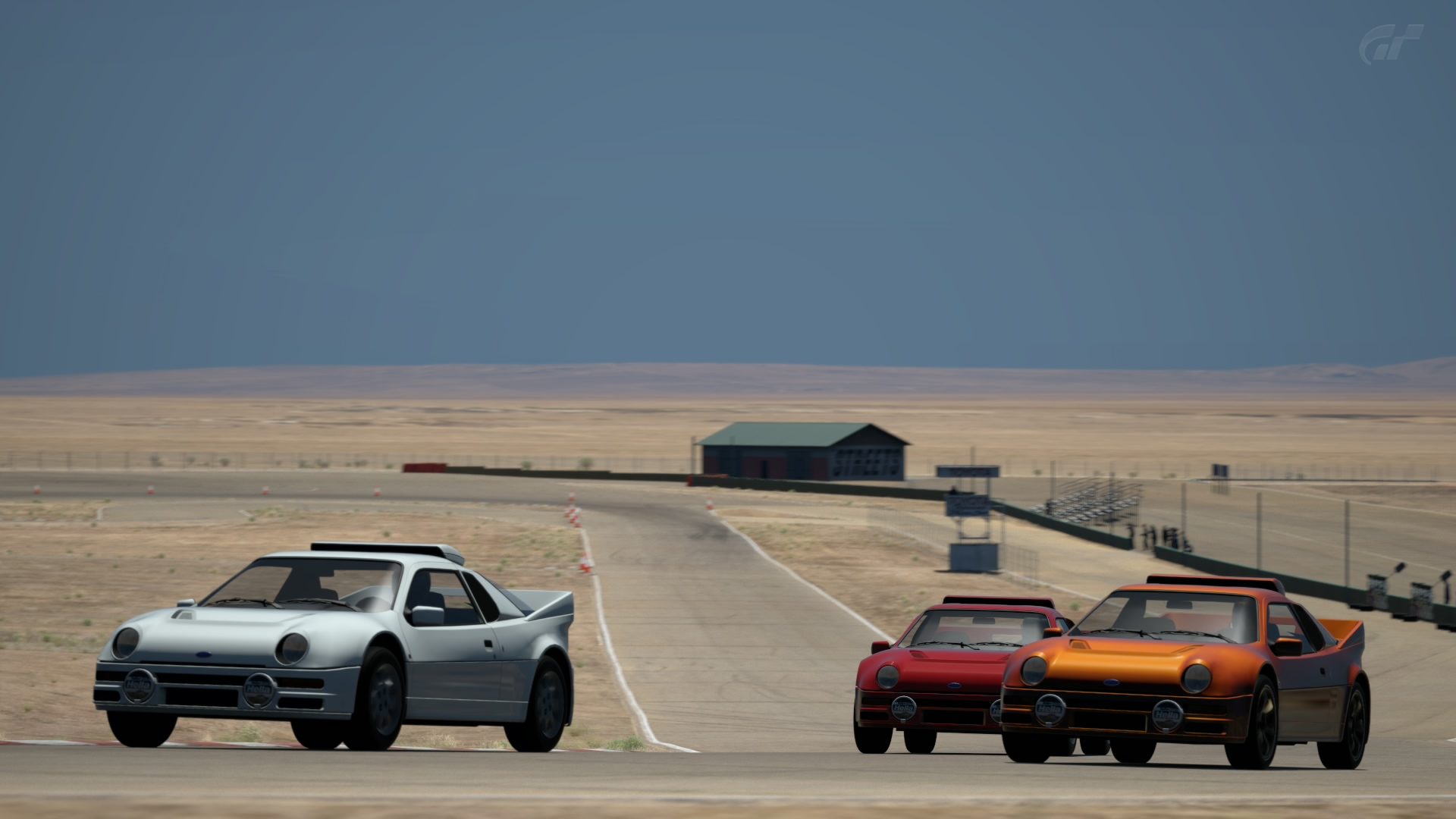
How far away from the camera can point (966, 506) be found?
61.1 meters

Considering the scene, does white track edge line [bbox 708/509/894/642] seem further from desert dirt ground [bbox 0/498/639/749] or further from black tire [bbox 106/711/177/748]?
black tire [bbox 106/711/177/748]

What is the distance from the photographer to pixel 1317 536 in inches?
3344

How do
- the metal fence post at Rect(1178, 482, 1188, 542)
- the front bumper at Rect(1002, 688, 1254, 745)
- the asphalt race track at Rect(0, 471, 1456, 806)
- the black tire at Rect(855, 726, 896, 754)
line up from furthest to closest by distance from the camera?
the metal fence post at Rect(1178, 482, 1188, 542), the black tire at Rect(855, 726, 896, 754), the front bumper at Rect(1002, 688, 1254, 745), the asphalt race track at Rect(0, 471, 1456, 806)

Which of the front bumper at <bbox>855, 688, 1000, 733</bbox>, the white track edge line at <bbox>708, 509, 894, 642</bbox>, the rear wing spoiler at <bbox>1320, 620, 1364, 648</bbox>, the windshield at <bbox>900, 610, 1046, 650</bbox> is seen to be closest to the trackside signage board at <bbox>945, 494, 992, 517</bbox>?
the white track edge line at <bbox>708, 509, 894, 642</bbox>

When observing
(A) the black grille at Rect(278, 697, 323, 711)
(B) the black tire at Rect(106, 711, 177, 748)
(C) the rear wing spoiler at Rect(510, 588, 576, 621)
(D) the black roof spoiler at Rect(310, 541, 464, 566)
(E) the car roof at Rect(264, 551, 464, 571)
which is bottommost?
(B) the black tire at Rect(106, 711, 177, 748)

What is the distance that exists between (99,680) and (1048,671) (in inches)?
303

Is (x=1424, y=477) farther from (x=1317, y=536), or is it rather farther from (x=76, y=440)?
(x=76, y=440)

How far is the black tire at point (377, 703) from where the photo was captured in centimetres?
1451

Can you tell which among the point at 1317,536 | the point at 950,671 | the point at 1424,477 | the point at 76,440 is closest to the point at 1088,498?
the point at 1317,536

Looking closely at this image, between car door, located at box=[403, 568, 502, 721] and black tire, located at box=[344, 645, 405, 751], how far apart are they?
0.65ft

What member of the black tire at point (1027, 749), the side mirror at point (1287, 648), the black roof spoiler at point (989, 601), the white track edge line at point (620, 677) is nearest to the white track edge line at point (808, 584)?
the white track edge line at point (620, 677)

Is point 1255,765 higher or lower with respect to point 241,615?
lower

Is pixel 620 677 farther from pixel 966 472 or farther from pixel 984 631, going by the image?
pixel 966 472

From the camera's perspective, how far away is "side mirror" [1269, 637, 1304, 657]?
50.9ft
